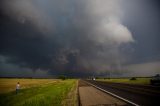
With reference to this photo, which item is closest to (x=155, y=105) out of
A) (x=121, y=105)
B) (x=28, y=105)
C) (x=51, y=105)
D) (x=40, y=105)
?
(x=121, y=105)

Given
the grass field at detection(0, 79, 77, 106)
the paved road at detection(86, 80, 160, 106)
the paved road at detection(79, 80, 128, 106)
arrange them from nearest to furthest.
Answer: the paved road at detection(86, 80, 160, 106)
the paved road at detection(79, 80, 128, 106)
the grass field at detection(0, 79, 77, 106)

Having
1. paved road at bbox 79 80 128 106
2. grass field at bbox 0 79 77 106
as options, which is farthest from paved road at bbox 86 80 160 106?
grass field at bbox 0 79 77 106

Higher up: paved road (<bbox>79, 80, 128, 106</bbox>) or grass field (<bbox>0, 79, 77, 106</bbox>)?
paved road (<bbox>79, 80, 128, 106</bbox>)

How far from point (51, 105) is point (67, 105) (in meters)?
1.36

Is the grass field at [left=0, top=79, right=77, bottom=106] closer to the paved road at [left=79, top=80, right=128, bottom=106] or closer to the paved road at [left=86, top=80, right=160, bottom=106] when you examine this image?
the paved road at [left=79, top=80, right=128, bottom=106]

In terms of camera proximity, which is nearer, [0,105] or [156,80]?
[0,105]

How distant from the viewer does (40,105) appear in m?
15.4

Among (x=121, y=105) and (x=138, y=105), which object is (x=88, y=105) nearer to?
(x=121, y=105)

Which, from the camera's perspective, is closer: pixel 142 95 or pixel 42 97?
pixel 142 95

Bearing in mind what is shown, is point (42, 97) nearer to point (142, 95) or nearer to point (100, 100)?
point (100, 100)

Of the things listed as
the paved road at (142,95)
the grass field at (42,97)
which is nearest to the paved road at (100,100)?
the grass field at (42,97)

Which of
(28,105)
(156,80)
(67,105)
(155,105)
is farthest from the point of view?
(156,80)

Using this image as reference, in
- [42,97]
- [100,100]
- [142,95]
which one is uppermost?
[142,95]

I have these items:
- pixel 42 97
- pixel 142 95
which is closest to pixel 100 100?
pixel 142 95
